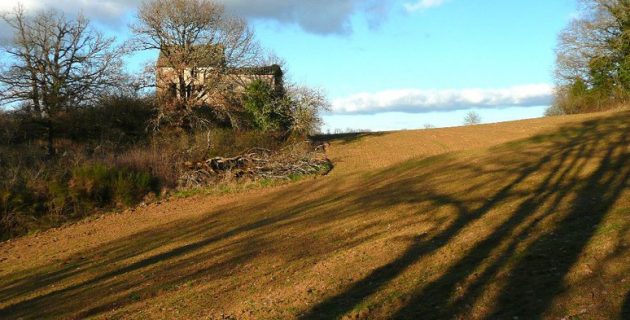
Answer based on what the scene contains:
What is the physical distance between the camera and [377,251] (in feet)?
34.3

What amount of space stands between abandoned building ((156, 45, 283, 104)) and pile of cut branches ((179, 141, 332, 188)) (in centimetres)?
1025

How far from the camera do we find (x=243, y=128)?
3969 cm

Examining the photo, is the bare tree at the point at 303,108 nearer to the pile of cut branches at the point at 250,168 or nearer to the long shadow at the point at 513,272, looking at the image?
the pile of cut branches at the point at 250,168

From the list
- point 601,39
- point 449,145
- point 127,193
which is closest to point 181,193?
point 127,193

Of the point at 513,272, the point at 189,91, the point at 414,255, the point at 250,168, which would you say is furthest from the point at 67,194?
the point at 513,272

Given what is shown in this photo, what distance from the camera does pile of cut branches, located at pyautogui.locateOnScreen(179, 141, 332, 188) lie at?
29938 millimetres

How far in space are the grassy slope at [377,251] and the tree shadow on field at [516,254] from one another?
0.03 meters


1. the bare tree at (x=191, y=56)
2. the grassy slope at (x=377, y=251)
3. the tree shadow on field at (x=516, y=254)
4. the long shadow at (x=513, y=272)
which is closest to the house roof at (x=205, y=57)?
the bare tree at (x=191, y=56)

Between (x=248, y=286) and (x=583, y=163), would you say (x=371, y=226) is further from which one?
(x=583, y=163)

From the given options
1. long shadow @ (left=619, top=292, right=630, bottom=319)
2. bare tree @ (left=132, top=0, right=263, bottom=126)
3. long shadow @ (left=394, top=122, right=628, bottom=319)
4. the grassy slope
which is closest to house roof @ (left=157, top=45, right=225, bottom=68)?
bare tree @ (left=132, top=0, right=263, bottom=126)

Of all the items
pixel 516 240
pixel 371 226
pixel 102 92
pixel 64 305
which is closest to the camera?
pixel 516 240

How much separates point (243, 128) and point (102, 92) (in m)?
10.3

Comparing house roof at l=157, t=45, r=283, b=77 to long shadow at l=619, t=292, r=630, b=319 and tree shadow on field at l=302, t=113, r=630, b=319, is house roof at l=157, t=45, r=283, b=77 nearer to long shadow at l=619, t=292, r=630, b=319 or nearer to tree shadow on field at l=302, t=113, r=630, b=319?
tree shadow on field at l=302, t=113, r=630, b=319

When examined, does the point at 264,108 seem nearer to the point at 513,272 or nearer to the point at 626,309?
the point at 513,272
